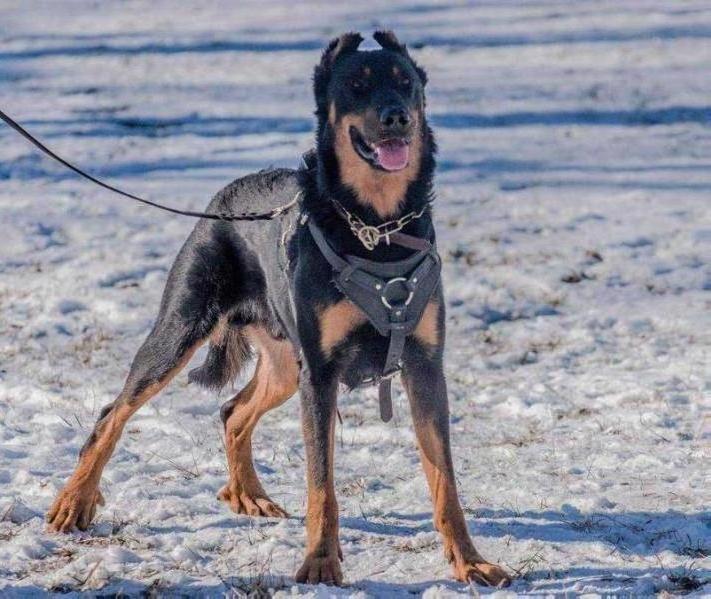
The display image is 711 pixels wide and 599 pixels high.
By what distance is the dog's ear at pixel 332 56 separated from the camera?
14.4 feet

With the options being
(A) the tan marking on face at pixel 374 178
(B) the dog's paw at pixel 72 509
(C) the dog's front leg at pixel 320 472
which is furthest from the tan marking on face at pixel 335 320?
(B) the dog's paw at pixel 72 509

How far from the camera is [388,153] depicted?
4.12 m

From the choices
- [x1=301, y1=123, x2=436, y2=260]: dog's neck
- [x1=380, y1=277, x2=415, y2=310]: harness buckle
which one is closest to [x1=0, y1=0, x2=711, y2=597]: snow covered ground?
[x1=380, y1=277, x2=415, y2=310]: harness buckle

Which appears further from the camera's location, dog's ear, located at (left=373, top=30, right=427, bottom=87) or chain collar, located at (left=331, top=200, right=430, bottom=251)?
dog's ear, located at (left=373, top=30, right=427, bottom=87)

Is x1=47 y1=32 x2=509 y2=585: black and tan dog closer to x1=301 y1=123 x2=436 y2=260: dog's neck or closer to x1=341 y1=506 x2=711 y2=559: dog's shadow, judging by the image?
x1=301 y1=123 x2=436 y2=260: dog's neck

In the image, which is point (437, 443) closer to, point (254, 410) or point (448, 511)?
point (448, 511)

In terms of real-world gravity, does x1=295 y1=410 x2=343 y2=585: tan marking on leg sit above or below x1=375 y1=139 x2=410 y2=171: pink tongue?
below

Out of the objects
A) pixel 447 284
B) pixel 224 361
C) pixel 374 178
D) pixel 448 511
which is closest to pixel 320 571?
pixel 448 511

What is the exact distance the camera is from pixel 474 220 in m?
10.1

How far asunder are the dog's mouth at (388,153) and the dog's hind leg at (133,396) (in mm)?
1234

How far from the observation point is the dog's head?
411cm

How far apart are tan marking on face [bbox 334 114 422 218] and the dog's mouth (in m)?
0.07

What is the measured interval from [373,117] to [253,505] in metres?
1.80

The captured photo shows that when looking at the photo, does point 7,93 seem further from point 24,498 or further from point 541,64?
point 24,498
